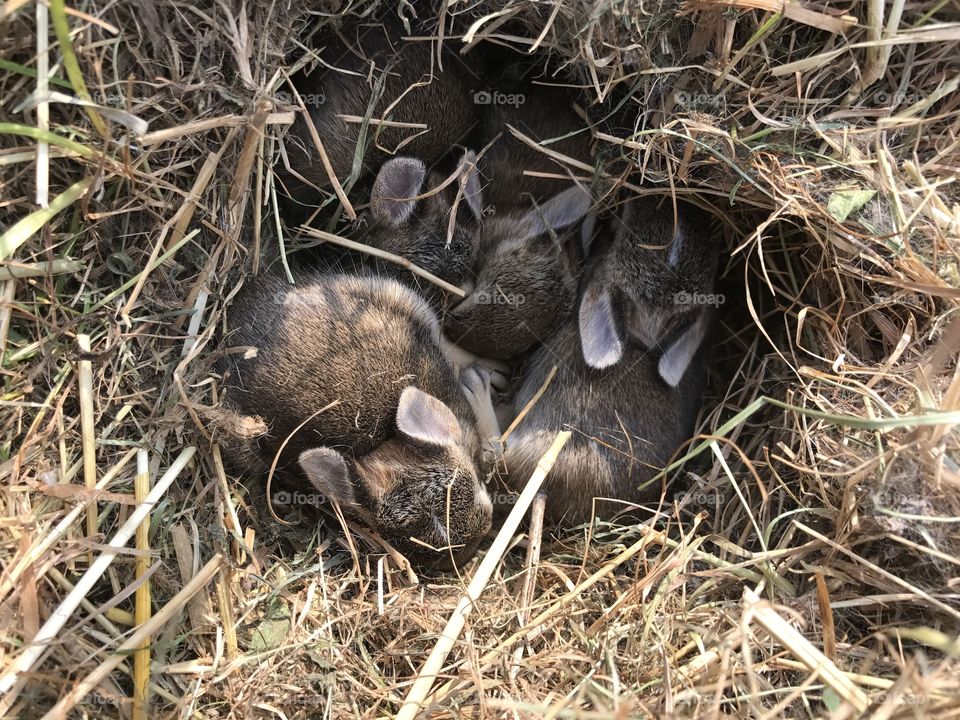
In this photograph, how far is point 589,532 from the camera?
333cm

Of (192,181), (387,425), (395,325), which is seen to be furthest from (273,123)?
(387,425)

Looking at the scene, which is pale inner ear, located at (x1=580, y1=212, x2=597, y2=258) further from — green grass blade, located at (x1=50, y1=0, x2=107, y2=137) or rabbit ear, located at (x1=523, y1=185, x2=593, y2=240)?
green grass blade, located at (x1=50, y1=0, x2=107, y2=137)

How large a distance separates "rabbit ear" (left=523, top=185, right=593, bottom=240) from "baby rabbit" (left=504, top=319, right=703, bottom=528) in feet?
1.76

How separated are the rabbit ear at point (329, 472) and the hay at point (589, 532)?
36 cm

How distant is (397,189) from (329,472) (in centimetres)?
145

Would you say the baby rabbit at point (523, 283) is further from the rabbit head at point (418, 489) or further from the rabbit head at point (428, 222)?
the rabbit head at point (418, 489)

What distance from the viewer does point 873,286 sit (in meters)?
2.97

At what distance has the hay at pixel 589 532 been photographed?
260 centimetres
